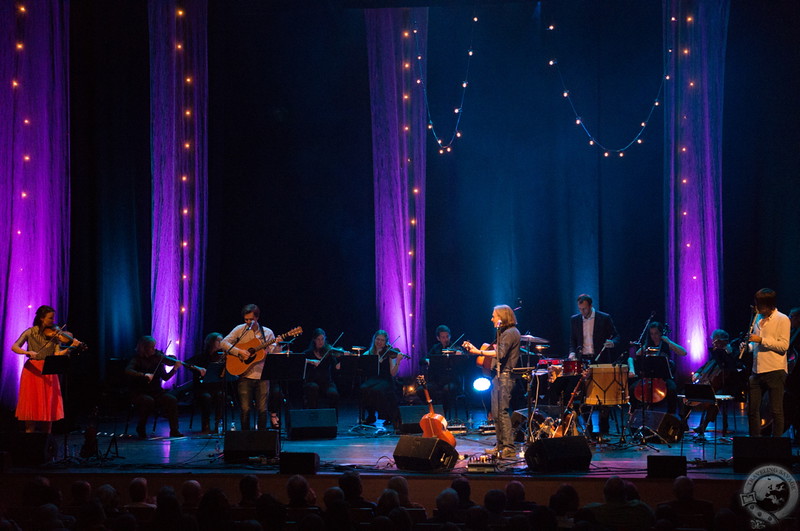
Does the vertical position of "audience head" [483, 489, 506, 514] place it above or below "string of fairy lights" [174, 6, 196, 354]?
below

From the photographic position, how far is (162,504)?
4375mm

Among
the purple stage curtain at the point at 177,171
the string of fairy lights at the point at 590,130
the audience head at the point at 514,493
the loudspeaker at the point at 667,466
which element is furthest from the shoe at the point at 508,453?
the string of fairy lights at the point at 590,130

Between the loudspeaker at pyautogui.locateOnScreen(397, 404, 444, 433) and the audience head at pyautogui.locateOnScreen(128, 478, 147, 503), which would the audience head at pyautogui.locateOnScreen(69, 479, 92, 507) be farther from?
the loudspeaker at pyautogui.locateOnScreen(397, 404, 444, 433)

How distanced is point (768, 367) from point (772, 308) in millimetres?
565

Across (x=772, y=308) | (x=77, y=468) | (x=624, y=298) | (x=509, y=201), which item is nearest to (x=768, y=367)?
(x=772, y=308)

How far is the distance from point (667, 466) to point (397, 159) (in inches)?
261

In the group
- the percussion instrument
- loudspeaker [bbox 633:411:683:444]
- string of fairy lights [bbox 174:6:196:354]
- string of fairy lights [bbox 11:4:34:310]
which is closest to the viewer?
the percussion instrument

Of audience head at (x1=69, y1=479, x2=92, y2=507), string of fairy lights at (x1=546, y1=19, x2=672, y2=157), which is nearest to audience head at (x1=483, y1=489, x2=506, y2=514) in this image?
audience head at (x1=69, y1=479, x2=92, y2=507)

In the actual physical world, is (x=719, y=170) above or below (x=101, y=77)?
below

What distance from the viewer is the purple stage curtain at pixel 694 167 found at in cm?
1100

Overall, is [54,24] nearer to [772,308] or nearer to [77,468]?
[77,468]

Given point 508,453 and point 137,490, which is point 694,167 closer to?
point 508,453

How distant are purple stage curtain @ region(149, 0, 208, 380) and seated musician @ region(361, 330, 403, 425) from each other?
2.80 m

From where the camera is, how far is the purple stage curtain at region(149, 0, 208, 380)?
1123 centimetres
